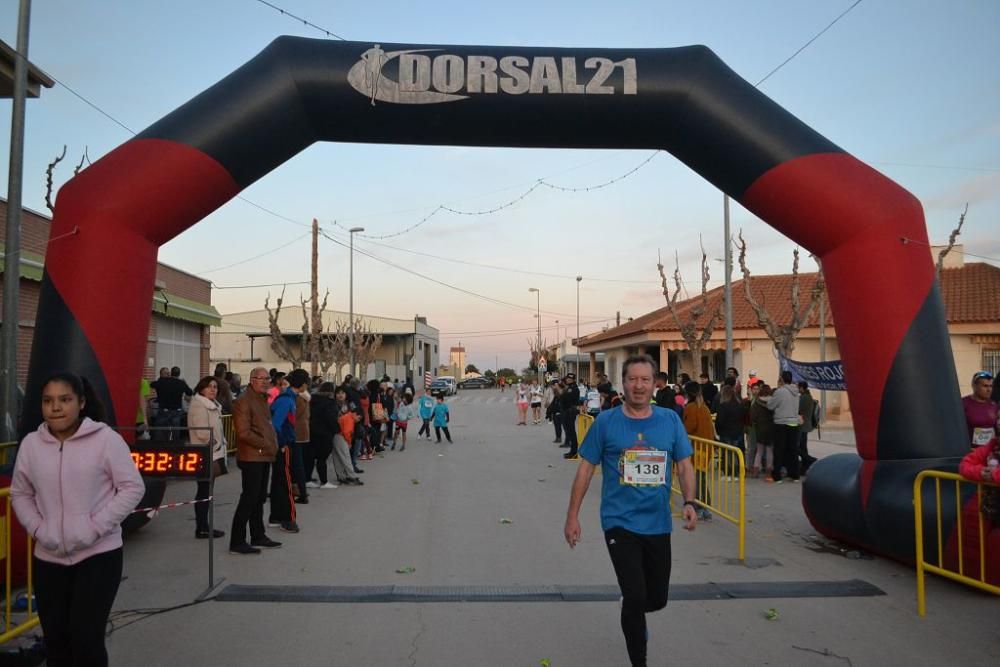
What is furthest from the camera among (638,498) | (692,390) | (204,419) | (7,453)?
(692,390)

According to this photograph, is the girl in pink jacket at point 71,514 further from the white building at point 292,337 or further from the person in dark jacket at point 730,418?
the white building at point 292,337

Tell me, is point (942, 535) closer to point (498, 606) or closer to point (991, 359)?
point (498, 606)

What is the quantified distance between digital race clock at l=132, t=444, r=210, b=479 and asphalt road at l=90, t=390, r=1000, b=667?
912 millimetres

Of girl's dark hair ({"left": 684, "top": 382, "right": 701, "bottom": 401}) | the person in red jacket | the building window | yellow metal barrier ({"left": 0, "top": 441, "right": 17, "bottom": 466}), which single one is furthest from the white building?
the person in red jacket

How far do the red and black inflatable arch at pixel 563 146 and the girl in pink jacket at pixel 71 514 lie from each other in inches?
149

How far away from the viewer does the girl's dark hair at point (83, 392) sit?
3.46m

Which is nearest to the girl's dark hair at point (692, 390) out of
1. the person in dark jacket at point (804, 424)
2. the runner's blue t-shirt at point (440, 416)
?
the person in dark jacket at point (804, 424)

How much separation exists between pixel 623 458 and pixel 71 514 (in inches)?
106

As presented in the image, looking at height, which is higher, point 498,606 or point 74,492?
point 74,492

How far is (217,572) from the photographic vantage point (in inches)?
254

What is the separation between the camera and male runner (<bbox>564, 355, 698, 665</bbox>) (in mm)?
3986

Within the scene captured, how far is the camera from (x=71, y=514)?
3.36 m

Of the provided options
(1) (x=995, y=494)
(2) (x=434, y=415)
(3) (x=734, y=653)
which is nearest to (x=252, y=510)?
(3) (x=734, y=653)

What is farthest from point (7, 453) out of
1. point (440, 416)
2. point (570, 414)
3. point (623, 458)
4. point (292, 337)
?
point (292, 337)
